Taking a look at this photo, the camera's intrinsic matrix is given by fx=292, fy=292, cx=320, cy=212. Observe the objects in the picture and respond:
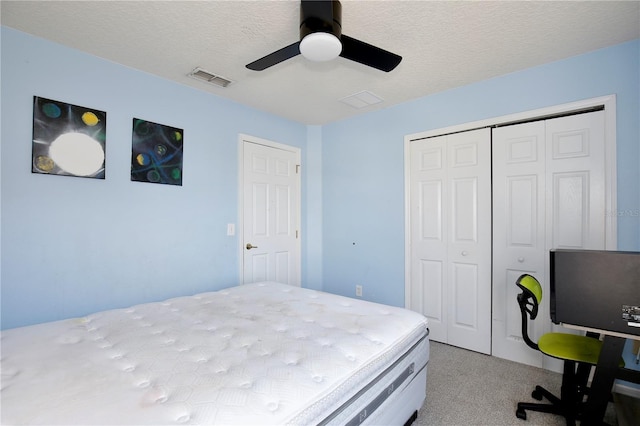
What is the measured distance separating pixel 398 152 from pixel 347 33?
62.3 inches

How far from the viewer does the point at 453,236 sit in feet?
9.70

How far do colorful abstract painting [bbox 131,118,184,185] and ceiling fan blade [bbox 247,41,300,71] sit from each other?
1259 mm

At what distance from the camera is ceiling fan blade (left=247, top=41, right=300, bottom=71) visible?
1689mm

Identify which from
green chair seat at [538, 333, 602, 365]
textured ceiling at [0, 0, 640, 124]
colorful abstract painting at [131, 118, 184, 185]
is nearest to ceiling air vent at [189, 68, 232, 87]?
textured ceiling at [0, 0, 640, 124]

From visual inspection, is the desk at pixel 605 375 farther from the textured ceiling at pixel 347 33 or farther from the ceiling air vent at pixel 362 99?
the ceiling air vent at pixel 362 99

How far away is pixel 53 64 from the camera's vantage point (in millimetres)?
2137

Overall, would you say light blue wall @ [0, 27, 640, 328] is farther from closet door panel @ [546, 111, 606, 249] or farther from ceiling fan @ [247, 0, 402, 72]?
ceiling fan @ [247, 0, 402, 72]

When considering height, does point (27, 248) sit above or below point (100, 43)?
below

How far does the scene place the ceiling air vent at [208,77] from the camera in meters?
2.58

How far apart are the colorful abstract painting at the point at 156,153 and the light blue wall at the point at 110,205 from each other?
59mm

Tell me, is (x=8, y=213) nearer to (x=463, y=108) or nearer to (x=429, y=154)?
(x=429, y=154)

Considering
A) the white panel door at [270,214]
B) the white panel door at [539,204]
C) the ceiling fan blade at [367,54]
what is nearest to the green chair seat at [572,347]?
the white panel door at [539,204]

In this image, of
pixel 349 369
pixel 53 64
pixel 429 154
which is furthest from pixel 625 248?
pixel 53 64

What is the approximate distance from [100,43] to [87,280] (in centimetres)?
178
